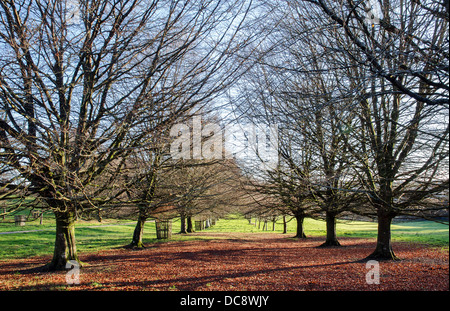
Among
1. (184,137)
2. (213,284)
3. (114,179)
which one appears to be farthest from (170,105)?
(213,284)

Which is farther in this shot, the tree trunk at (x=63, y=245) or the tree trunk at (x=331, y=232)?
the tree trunk at (x=331, y=232)

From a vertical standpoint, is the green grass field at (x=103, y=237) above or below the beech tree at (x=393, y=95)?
below

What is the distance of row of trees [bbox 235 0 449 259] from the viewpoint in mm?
3605

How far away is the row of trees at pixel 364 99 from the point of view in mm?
3605

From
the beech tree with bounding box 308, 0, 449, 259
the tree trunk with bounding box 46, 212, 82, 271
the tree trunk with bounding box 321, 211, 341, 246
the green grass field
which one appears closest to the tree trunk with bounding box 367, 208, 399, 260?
the beech tree with bounding box 308, 0, 449, 259

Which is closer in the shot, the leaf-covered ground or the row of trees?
the row of trees

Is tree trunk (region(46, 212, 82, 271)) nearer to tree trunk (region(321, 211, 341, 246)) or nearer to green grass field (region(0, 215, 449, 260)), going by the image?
green grass field (region(0, 215, 449, 260))

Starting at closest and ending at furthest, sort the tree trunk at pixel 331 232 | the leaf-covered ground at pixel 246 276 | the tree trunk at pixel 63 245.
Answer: the leaf-covered ground at pixel 246 276 < the tree trunk at pixel 63 245 < the tree trunk at pixel 331 232

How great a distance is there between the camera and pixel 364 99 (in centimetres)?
475

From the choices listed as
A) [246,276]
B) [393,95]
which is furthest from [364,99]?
[246,276]

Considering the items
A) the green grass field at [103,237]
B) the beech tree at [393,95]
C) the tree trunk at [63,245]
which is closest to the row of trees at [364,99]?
the beech tree at [393,95]

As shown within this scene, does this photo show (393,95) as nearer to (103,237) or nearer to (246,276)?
(246,276)

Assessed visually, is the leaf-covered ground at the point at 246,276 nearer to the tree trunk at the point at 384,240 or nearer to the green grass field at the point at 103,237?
the tree trunk at the point at 384,240
